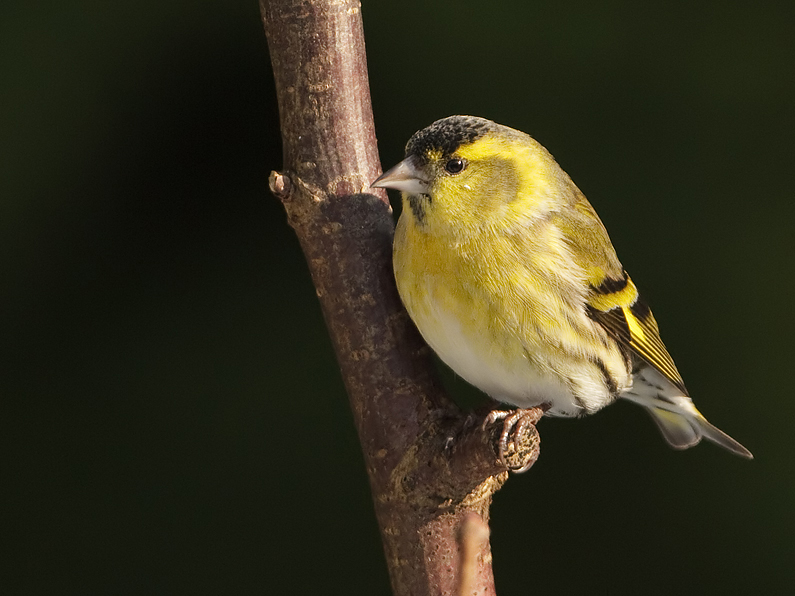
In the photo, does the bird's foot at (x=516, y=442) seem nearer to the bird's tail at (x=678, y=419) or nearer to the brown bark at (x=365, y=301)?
the brown bark at (x=365, y=301)

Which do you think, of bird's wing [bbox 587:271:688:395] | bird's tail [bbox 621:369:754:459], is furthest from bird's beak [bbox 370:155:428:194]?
bird's tail [bbox 621:369:754:459]

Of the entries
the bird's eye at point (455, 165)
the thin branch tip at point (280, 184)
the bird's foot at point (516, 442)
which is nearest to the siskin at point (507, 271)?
the bird's eye at point (455, 165)

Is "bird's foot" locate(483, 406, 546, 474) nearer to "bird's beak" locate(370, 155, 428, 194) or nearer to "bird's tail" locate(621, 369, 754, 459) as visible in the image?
"bird's beak" locate(370, 155, 428, 194)

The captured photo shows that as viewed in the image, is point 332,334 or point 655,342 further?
point 655,342

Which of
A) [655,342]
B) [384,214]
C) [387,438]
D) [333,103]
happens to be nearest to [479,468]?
[387,438]

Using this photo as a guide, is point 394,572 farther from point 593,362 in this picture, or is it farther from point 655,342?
point 655,342

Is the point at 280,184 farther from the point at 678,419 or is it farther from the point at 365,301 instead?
the point at 678,419

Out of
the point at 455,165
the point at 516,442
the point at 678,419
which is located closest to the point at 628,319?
the point at 678,419
